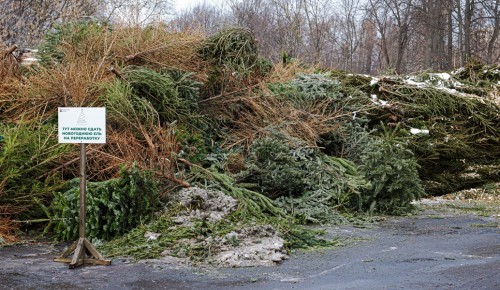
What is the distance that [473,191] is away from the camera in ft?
41.8

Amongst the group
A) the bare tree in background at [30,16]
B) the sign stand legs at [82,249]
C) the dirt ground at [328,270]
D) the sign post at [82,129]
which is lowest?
the dirt ground at [328,270]

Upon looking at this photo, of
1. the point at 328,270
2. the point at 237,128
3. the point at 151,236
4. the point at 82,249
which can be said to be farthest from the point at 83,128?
the point at 237,128

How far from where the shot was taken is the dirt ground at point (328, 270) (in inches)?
235

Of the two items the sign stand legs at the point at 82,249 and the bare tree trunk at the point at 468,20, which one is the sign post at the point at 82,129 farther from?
the bare tree trunk at the point at 468,20

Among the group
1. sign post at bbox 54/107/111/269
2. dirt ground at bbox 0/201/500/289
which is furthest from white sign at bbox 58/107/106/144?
dirt ground at bbox 0/201/500/289

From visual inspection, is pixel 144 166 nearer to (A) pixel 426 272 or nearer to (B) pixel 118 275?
(B) pixel 118 275

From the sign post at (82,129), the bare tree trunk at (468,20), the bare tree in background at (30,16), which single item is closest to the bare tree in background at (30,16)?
the bare tree in background at (30,16)

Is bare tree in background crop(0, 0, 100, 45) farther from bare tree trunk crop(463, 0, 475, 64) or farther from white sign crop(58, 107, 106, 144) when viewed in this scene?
bare tree trunk crop(463, 0, 475, 64)

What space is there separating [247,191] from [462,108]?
21.0 feet

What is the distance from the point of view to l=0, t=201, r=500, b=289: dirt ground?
5.96 meters

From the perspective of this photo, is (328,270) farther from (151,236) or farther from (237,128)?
(237,128)

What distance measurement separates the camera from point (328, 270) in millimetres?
6543

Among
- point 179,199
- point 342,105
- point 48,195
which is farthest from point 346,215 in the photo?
point 48,195

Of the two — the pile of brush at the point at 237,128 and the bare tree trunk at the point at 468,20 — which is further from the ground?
the bare tree trunk at the point at 468,20
